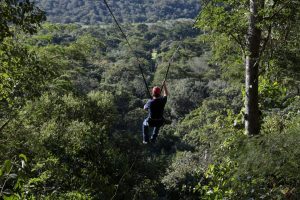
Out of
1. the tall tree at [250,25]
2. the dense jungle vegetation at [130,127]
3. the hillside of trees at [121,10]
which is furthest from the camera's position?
the hillside of trees at [121,10]

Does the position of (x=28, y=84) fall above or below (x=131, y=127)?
above

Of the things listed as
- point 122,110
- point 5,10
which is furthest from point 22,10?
point 122,110

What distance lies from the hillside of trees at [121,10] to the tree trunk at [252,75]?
384 ft

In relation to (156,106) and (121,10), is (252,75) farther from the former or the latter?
(121,10)

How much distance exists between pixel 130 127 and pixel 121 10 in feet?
368

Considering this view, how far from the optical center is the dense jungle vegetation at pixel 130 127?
6.26m

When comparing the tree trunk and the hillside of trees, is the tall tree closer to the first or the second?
the tree trunk

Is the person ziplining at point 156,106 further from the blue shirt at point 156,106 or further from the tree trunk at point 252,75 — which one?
the tree trunk at point 252,75

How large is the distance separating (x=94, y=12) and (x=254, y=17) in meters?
131

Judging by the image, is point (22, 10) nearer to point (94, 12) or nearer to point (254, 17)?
point (254, 17)

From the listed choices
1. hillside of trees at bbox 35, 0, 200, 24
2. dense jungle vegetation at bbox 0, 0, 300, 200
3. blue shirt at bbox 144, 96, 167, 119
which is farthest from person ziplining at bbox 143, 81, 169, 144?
hillside of trees at bbox 35, 0, 200, 24

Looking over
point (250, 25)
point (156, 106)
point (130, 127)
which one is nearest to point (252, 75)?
point (250, 25)

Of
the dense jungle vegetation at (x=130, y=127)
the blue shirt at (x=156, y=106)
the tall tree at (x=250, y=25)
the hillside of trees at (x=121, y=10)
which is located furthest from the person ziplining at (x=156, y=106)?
the hillside of trees at (x=121, y=10)

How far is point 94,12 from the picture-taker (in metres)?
135
